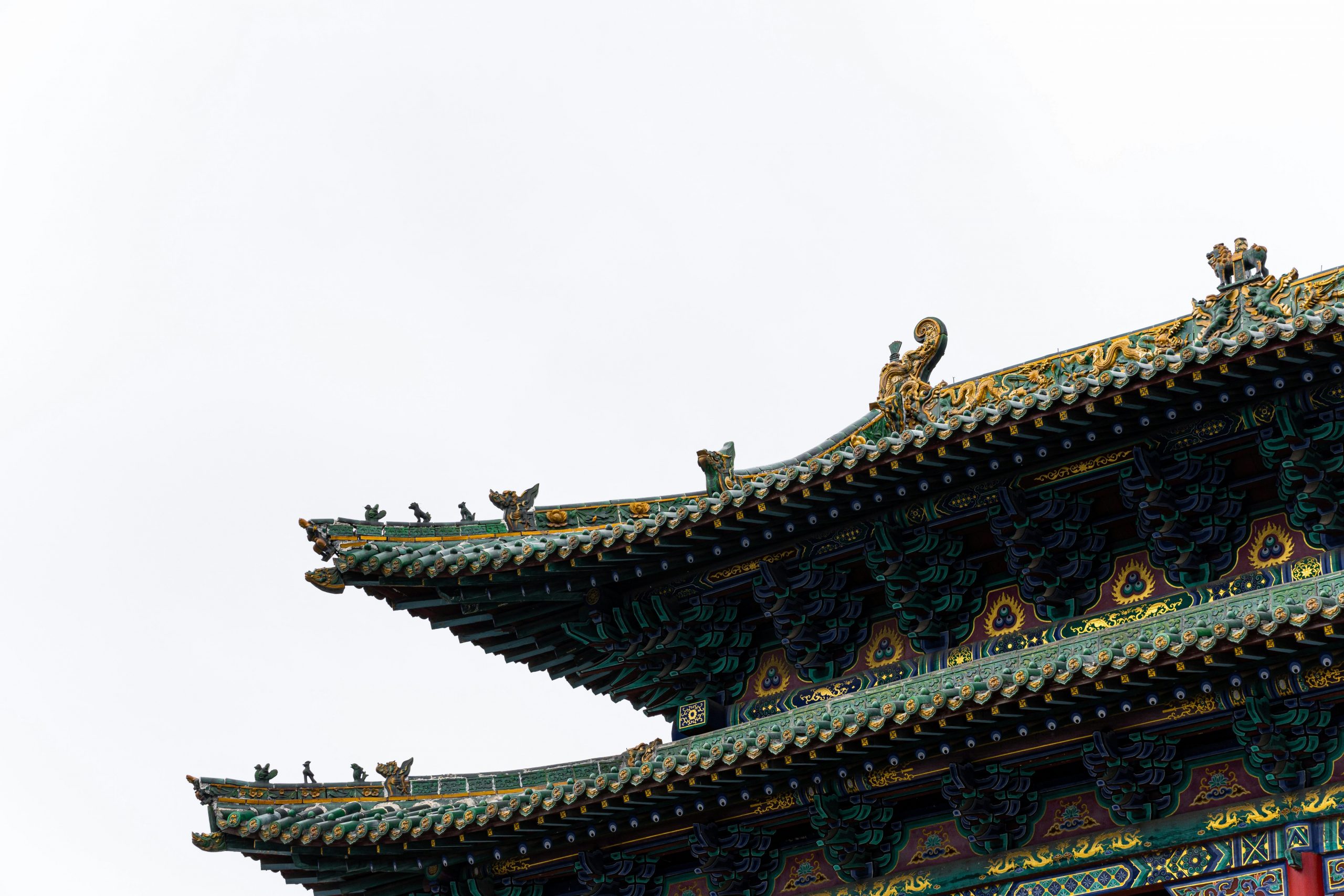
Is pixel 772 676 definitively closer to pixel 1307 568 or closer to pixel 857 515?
pixel 857 515

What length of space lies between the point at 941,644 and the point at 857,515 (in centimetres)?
156

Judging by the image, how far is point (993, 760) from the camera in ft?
50.3

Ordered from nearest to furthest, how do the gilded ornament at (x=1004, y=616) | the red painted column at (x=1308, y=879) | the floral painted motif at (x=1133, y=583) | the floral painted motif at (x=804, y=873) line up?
1. the red painted column at (x=1308, y=879)
2. the floral painted motif at (x=1133, y=583)
3. the floral painted motif at (x=804, y=873)
4. the gilded ornament at (x=1004, y=616)

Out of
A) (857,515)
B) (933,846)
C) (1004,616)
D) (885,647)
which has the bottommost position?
(933,846)

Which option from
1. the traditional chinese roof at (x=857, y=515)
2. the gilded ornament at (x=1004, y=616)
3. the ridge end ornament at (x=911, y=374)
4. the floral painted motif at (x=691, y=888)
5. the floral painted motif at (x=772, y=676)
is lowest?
the floral painted motif at (x=691, y=888)

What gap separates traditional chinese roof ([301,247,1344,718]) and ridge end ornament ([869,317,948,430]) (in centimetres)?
2

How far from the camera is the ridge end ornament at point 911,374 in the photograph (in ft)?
59.0

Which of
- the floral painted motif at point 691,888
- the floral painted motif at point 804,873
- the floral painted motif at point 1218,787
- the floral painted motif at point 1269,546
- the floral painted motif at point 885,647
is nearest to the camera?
the floral painted motif at point 1218,787

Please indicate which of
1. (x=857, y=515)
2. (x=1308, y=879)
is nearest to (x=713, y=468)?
(x=857, y=515)

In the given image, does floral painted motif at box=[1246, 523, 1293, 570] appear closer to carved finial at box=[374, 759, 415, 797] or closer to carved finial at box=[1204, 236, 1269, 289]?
carved finial at box=[1204, 236, 1269, 289]

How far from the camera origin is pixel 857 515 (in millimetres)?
17469

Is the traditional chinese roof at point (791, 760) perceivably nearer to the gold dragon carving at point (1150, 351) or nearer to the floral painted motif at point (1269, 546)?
the floral painted motif at point (1269, 546)

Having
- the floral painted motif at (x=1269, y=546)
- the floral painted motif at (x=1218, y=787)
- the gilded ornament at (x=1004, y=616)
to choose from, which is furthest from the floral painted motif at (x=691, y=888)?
the floral painted motif at (x=1269, y=546)

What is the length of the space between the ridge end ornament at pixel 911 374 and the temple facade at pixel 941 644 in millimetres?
30
